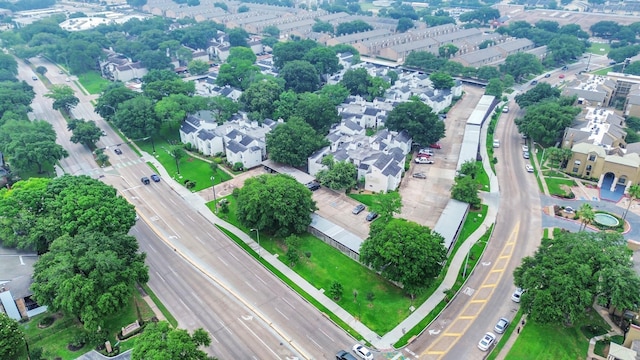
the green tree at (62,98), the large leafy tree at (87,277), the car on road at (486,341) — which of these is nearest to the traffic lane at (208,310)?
the large leafy tree at (87,277)

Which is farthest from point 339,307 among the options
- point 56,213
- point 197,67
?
point 197,67

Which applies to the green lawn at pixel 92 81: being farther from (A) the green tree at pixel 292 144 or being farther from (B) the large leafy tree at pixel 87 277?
(B) the large leafy tree at pixel 87 277

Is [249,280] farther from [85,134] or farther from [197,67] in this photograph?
[197,67]

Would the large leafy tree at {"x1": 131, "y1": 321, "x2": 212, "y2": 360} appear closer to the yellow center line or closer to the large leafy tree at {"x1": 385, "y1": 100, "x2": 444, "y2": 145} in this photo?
the yellow center line

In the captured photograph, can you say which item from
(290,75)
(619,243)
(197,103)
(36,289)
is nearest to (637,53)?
(290,75)

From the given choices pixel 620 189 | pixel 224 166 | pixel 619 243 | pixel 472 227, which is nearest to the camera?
pixel 619 243

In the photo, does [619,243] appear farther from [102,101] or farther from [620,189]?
[102,101]
